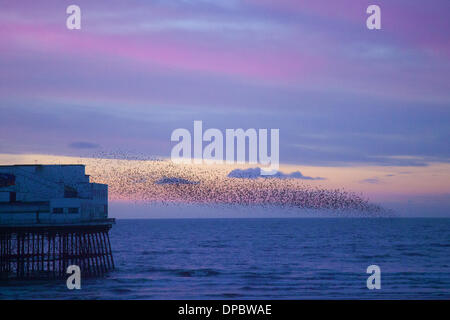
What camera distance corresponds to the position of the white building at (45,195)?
171ft

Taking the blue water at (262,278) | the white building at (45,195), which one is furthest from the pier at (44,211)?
the blue water at (262,278)

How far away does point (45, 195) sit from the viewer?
175 ft

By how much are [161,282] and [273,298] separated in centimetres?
1402

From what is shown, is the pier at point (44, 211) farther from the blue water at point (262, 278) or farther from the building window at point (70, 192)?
the blue water at point (262, 278)

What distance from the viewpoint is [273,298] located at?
43.8m

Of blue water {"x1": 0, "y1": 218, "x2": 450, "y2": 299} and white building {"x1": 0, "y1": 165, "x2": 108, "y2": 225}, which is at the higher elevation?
white building {"x1": 0, "y1": 165, "x2": 108, "y2": 225}

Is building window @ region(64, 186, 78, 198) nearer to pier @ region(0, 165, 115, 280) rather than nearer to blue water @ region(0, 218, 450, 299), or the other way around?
pier @ region(0, 165, 115, 280)

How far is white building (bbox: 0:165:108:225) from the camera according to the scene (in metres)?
52.2

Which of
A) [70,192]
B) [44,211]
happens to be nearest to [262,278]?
[70,192]

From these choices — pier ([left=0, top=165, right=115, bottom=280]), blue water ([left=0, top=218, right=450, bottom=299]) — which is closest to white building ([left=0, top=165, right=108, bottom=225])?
pier ([left=0, top=165, right=115, bottom=280])

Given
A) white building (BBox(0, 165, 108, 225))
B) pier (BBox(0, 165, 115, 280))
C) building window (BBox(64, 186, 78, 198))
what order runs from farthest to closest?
Answer: building window (BBox(64, 186, 78, 198)), white building (BBox(0, 165, 108, 225)), pier (BBox(0, 165, 115, 280))

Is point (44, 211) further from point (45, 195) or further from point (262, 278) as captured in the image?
point (262, 278)
